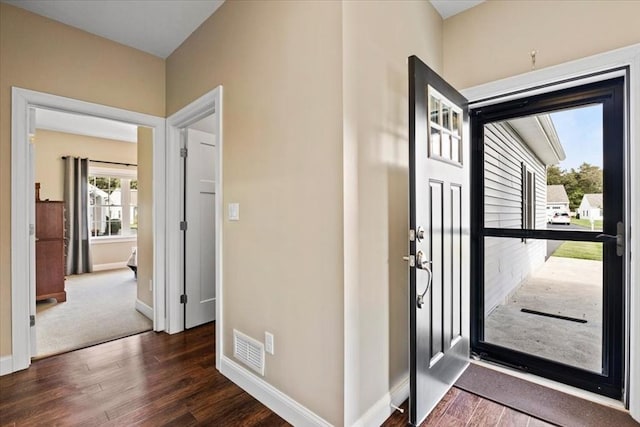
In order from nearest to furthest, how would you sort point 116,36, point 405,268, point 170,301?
point 405,268, point 116,36, point 170,301

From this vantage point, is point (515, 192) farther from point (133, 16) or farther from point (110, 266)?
point (110, 266)

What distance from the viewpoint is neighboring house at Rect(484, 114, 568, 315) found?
226 centimetres

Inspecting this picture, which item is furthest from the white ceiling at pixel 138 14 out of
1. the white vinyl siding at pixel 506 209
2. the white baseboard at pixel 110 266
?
the white baseboard at pixel 110 266

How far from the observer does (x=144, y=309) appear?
3.56 metres

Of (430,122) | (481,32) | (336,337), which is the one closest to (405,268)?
(336,337)

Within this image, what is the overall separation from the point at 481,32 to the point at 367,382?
95.5 inches

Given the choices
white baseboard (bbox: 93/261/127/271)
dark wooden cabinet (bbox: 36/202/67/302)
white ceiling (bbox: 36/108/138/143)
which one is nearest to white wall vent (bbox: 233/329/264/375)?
dark wooden cabinet (bbox: 36/202/67/302)

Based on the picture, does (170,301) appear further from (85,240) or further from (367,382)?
(85,240)

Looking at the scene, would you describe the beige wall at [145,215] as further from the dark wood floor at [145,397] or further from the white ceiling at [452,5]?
the white ceiling at [452,5]

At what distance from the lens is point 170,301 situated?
9.91 feet

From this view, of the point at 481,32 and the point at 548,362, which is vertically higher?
the point at 481,32

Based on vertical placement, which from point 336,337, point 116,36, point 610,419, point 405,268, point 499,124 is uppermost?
point 116,36

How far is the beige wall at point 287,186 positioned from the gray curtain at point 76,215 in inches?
207

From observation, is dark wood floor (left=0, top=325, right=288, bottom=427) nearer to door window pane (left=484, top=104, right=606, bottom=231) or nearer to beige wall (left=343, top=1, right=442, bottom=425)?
beige wall (left=343, top=1, right=442, bottom=425)
